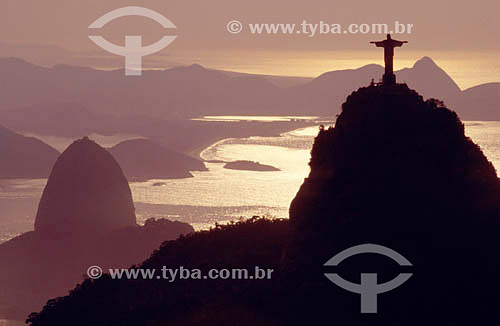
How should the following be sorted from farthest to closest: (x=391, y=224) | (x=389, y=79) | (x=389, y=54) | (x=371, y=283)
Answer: (x=389, y=79)
(x=389, y=54)
(x=391, y=224)
(x=371, y=283)

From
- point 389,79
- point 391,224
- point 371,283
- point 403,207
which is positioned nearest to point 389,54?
point 389,79

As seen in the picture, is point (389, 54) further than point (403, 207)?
Yes

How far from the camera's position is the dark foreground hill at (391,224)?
1394 inches

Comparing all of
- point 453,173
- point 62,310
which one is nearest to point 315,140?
point 453,173

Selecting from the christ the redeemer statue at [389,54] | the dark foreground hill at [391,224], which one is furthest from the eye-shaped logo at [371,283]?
the christ the redeemer statue at [389,54]

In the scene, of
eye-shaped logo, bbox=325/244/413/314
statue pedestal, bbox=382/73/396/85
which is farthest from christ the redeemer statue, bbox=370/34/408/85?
eye-shaped logo, bbox=325/244/413/314

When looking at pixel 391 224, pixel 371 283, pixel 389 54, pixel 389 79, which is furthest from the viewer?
pixel 389 79

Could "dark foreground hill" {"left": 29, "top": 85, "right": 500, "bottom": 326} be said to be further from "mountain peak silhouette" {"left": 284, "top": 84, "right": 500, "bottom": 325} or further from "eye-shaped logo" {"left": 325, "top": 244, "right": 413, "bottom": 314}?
"eye-shaped logo" {"left": 325, "top": 244, "right": 413, "bottom": 314}

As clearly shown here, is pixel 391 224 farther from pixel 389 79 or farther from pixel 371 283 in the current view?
pixel 389 79

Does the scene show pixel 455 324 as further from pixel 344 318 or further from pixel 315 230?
pixel 315 230

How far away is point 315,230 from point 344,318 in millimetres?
3924

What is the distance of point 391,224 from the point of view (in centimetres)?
3562

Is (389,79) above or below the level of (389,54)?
below

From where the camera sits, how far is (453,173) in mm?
37531
